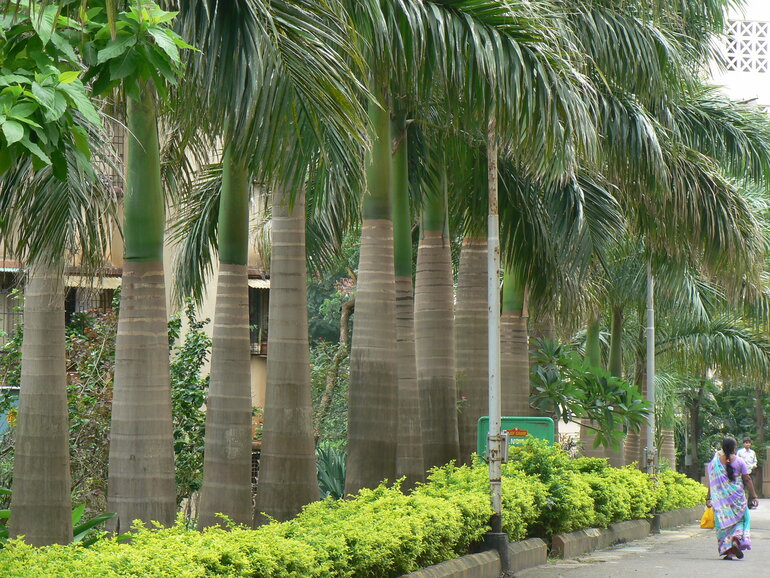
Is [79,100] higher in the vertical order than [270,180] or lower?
lower

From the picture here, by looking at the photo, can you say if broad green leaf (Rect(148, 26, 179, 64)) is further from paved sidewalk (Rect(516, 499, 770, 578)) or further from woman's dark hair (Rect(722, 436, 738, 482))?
woman's dark hair (Rect(722, 436, 738, 482))

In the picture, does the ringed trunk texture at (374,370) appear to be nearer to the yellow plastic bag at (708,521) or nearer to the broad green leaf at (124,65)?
the yellow plastic bag at (708,521)

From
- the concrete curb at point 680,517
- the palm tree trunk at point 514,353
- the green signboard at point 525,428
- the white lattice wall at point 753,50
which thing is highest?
the white lattice wall at point 753,50

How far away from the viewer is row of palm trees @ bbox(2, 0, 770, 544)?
26.8 feet

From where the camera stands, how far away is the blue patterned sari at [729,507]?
14.9 metres

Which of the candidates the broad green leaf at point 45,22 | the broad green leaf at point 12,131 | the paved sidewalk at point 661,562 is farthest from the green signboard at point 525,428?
the broad green leaf at point 12,131

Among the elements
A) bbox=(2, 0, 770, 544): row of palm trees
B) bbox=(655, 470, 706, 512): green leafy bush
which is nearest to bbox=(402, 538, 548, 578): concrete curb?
bbox=(2, 0, 770, 544): row of palm trees

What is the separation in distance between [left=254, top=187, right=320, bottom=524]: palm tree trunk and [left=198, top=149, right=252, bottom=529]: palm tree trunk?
0.31 meters

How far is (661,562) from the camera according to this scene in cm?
1434

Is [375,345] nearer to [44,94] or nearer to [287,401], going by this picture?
[287,401]

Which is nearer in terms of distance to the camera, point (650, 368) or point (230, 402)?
point (230, 402)

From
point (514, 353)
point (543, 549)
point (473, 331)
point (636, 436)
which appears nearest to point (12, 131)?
point (543, 549)

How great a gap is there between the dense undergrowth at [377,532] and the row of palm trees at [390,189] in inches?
38.4

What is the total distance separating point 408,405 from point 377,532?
4443mm
